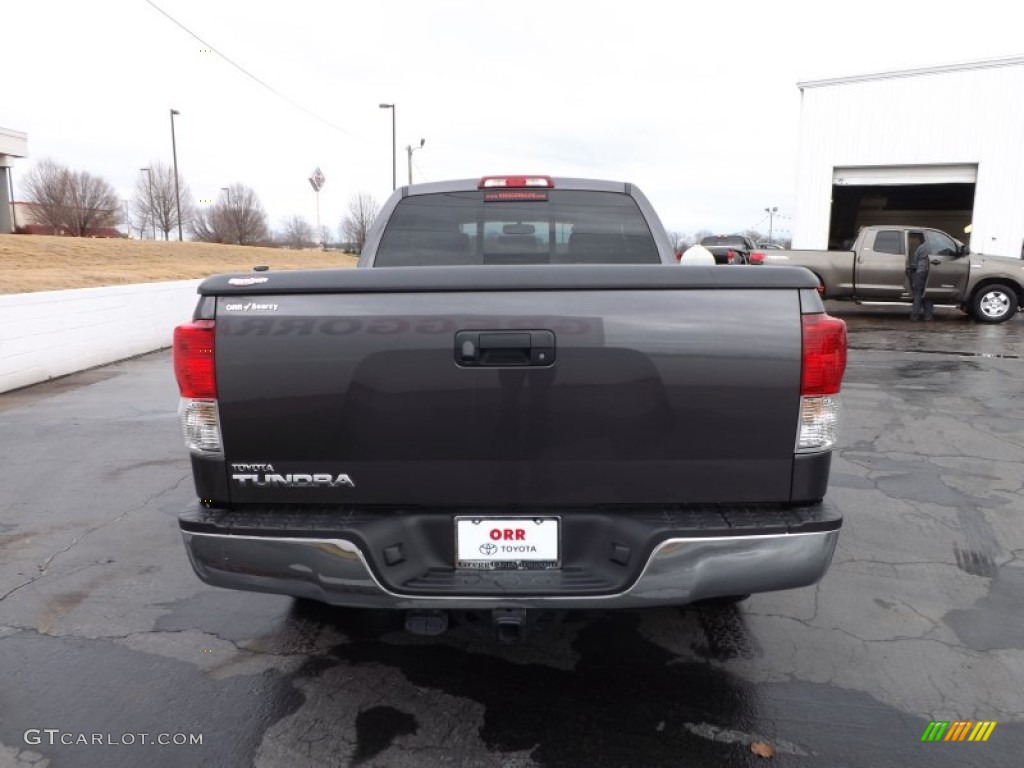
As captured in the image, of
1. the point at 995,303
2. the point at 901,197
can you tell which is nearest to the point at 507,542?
the point at 995,303

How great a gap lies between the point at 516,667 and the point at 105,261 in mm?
40098

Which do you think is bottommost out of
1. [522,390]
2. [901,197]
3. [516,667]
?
[516,667]

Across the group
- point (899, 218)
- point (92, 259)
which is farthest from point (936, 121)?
point (92, 259)

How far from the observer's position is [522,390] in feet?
7.29

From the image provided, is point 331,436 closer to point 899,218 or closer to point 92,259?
point 899,218

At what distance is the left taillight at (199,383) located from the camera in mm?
2256

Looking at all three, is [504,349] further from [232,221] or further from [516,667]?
[232,221]

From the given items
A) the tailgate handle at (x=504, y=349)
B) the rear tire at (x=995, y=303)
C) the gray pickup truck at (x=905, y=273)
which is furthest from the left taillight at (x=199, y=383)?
the rear tire at (x=995, y=303)

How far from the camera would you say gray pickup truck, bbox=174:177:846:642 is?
7.23 ft

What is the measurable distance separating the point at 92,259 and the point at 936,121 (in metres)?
36.5

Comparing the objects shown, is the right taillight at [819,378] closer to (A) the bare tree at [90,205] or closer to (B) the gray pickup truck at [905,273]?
Answer: (B) the gray pickup truck at [905,273]

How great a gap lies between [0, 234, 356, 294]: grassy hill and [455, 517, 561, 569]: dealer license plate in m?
18.1

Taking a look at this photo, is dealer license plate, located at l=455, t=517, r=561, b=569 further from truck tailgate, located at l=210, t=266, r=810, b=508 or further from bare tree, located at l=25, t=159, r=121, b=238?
bare tree, located at l=25, t=159, r=121, b=238

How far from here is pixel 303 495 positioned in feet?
7.66
